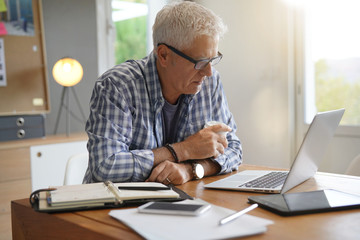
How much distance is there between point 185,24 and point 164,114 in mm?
399

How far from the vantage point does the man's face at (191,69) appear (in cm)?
156

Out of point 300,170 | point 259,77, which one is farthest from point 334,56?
point 300,170

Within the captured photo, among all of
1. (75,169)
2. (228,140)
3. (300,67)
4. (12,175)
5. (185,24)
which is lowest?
(12,175)

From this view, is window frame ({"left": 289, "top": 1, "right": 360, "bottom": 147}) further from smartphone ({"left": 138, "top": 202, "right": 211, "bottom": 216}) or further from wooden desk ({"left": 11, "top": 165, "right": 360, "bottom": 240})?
smartphone ({"left": 138, "top": 202, "right": 211, "bottom": 216})

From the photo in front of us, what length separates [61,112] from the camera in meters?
3.38

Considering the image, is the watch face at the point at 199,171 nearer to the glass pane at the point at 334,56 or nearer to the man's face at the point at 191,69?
the man's face at the point at 191,69

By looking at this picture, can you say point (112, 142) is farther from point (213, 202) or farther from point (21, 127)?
point (21, 127)

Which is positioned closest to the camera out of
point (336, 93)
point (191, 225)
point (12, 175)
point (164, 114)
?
point (191, 225)

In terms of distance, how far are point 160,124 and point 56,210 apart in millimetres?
691

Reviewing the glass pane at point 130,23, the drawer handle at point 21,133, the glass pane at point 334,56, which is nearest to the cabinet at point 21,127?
the drawer handle at point 21,133

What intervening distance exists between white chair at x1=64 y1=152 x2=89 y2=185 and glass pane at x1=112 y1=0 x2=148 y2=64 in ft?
6.84

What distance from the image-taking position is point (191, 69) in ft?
5.30

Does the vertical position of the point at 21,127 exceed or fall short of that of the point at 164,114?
it falls short

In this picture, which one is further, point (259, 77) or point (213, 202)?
point (259, 77)
